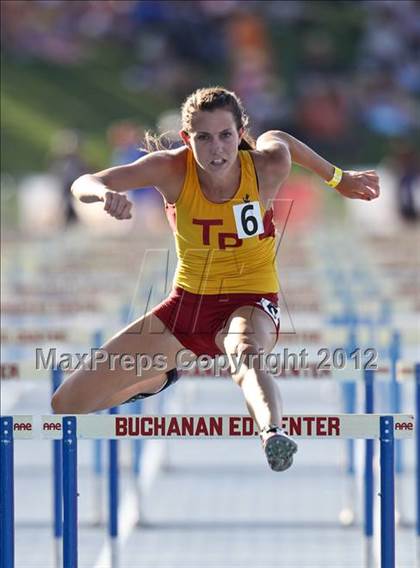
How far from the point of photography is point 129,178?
580cm

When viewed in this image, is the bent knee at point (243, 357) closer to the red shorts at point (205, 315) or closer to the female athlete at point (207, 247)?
the female athlete at point (207, 247)

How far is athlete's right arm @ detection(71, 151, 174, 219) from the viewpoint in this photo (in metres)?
5.59

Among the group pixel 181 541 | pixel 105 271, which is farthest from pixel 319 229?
pixel 181 541

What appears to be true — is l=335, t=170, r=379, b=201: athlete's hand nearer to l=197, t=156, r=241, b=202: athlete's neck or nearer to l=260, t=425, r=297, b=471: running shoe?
l=197, t=156, r=241, b=202: athlete's neck

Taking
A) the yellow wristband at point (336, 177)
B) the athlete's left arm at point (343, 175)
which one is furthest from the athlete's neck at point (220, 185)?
the yellow wristband at point (336, 177)

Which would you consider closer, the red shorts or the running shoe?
the running shoe

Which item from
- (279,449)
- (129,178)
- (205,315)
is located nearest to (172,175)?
(129,178)

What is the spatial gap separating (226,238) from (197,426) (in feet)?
3.24

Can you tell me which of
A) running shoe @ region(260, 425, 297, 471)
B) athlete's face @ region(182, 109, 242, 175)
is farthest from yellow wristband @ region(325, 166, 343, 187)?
running shoe @ region(260, 425, 297, 471)

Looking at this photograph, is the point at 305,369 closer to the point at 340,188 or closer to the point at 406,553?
the point at 406,553

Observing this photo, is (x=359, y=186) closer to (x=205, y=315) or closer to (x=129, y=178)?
(x=205, y=315)

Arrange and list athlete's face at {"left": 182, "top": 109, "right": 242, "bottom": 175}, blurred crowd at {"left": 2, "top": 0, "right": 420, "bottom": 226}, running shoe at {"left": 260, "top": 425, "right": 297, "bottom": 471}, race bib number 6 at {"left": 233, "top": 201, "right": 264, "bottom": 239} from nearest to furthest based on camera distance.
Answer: running shoe at {"left": 260, "top": 425, "right": 297, "bottom": 471} → athlete's face at {"left": 182, "top": 109, "right": 242, "bottom": 175} → race bib number 6 at {"left": 233, "top": 201, "right": 264, "bottom": 239} → blurred crowd at {"left": 2, "top": 0, "right": 420, "bottom": 226}

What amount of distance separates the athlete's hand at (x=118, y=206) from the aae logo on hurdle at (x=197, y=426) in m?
0.61

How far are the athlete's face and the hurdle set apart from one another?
3.27 feet
